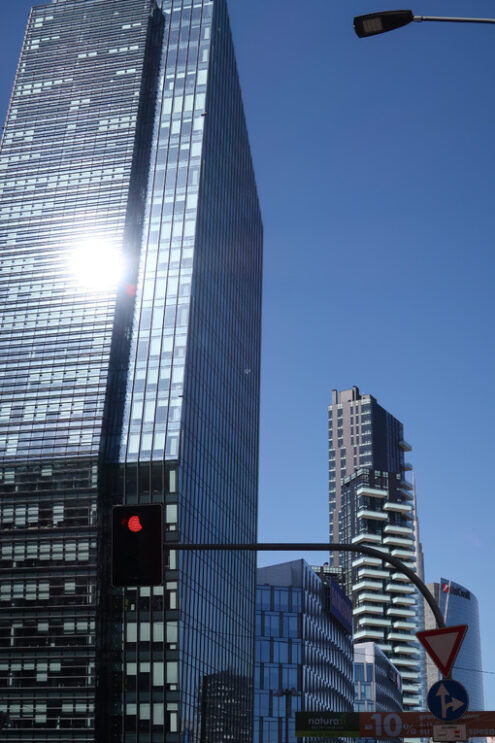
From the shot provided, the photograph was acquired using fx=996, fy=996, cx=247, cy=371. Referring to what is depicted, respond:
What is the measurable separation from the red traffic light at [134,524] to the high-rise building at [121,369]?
3312 inches

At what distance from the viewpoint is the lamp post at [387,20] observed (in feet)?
45.9

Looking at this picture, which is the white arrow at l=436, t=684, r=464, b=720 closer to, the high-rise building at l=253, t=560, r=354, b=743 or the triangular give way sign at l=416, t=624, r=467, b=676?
the triangular give way sign at l=416, t=624, r=467, b=676

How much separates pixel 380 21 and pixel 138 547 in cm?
849

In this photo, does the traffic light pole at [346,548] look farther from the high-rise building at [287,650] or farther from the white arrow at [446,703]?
the high-rise building at [287,650]

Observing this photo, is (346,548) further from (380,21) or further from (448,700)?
(380,21)

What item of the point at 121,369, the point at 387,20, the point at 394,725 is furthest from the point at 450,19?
the point at 121,369

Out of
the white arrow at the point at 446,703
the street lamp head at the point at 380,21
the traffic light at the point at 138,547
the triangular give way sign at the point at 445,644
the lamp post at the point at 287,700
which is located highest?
the street lamp head at the point at 380,21

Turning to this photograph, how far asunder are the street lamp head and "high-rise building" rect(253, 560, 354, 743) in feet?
402

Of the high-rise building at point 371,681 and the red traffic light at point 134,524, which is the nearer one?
the red traffic light at point 134,524

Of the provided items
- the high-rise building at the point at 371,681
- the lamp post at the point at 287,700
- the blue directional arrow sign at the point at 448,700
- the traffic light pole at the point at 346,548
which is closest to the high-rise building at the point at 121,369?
the lamp post at the point at 287,700

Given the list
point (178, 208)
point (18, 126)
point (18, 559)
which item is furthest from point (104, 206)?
point (18, 559)

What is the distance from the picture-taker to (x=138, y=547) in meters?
15.2

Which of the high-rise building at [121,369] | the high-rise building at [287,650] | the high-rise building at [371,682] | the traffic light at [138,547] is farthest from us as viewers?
the high-rise building at [371,682]

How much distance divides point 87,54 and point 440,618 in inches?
4817
